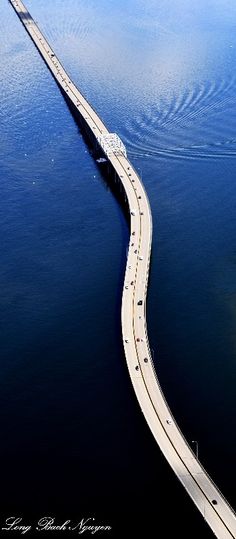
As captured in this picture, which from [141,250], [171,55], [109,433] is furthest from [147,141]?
[109,433]

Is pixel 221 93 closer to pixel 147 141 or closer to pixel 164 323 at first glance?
pixel 147 141

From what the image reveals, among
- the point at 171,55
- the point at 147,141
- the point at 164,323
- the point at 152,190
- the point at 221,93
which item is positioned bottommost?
the point at 164,323

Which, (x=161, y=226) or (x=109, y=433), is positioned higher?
(x=161, y=226)

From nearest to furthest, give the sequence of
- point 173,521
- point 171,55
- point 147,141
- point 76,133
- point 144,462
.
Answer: point 173,521
point 144,462
point 147,141
point 76,133
point 171,55

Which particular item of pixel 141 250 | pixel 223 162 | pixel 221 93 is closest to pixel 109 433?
pixel 141 250

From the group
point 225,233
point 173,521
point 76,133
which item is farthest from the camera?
point 76,133

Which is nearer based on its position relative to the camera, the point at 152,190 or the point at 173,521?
the point at 173,521
